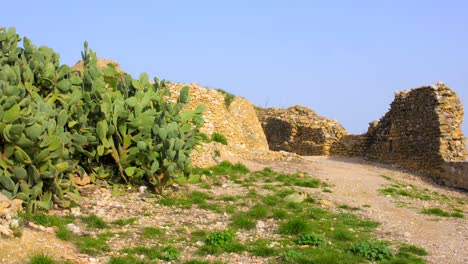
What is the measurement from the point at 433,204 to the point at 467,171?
3979 millimetres

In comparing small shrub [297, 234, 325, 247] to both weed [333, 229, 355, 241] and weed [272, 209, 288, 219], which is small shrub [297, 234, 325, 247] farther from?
weed [272, 209, 288, 219]

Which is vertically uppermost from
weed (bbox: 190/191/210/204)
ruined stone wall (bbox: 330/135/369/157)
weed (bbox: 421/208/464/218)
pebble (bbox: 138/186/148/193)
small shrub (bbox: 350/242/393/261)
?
ruined stone wall (bbox: 330/135/369/157)

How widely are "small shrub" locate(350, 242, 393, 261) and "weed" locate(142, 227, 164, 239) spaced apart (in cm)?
288

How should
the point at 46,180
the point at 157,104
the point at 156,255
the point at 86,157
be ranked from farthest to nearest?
the point at 157,104, the point at 86,157, the point at 46,180, the point at 156,255

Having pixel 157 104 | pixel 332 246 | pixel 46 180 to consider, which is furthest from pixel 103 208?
pixel 332 246

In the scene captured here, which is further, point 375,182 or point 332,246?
point 375,182

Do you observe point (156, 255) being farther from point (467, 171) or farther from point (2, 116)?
point (467, 171)

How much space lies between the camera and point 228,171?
45.4ft

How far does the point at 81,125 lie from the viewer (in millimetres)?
9875

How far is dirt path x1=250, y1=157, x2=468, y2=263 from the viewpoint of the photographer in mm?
8344

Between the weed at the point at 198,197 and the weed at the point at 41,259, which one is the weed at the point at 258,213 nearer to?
the weed at the point at 198,197

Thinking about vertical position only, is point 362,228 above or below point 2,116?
below

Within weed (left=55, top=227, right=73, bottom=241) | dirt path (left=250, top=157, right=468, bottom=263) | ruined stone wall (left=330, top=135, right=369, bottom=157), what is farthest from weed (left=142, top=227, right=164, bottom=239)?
ruined stone wall (left=330, top=135, right=369, bottom=157)

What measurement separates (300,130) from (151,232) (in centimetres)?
1759
